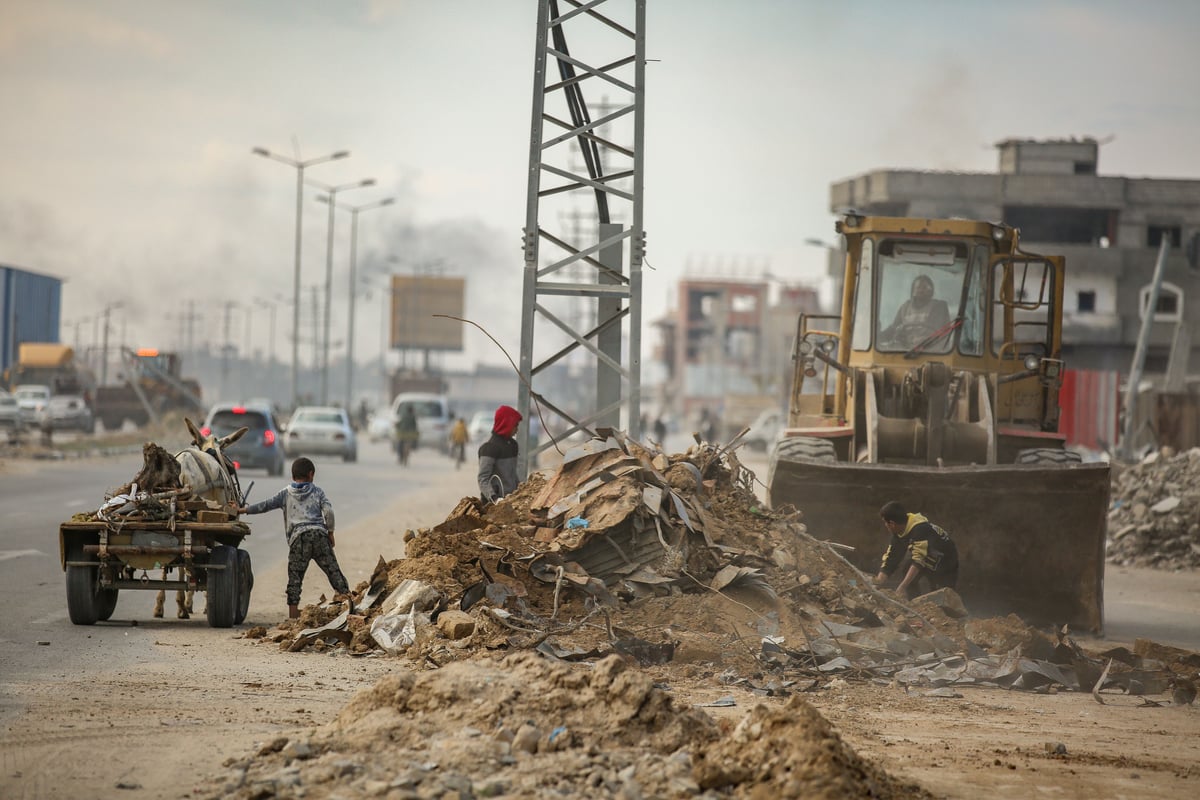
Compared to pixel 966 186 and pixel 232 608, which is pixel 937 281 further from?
pixel 966 186

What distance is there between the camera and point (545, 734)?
6797 millimetres

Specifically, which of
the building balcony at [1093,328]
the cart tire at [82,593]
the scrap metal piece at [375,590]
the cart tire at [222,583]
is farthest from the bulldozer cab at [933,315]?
the building balcony at [1093,328]

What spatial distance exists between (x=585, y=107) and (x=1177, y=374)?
2513cm

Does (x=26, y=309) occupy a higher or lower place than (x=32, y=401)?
higher

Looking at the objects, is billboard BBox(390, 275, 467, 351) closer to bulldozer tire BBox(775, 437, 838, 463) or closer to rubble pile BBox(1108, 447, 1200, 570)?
rubble pile BBox(1108, 447, 1200, 570)

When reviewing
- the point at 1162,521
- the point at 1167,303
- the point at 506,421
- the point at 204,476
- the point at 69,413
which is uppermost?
the point at 1167,303

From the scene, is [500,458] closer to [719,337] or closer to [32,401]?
[32,401]

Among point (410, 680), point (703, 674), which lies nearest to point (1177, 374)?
point (703, 674)

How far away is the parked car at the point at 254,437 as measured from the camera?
3150 cm

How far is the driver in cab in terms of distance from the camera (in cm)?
1525

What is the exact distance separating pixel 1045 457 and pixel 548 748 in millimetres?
8837

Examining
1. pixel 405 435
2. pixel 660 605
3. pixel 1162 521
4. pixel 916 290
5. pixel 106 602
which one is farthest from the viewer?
pixel 405 435

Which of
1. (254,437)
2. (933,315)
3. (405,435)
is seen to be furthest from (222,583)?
(405,435)

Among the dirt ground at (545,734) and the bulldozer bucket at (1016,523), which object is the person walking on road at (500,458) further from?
the dirt ground at (545,734)
